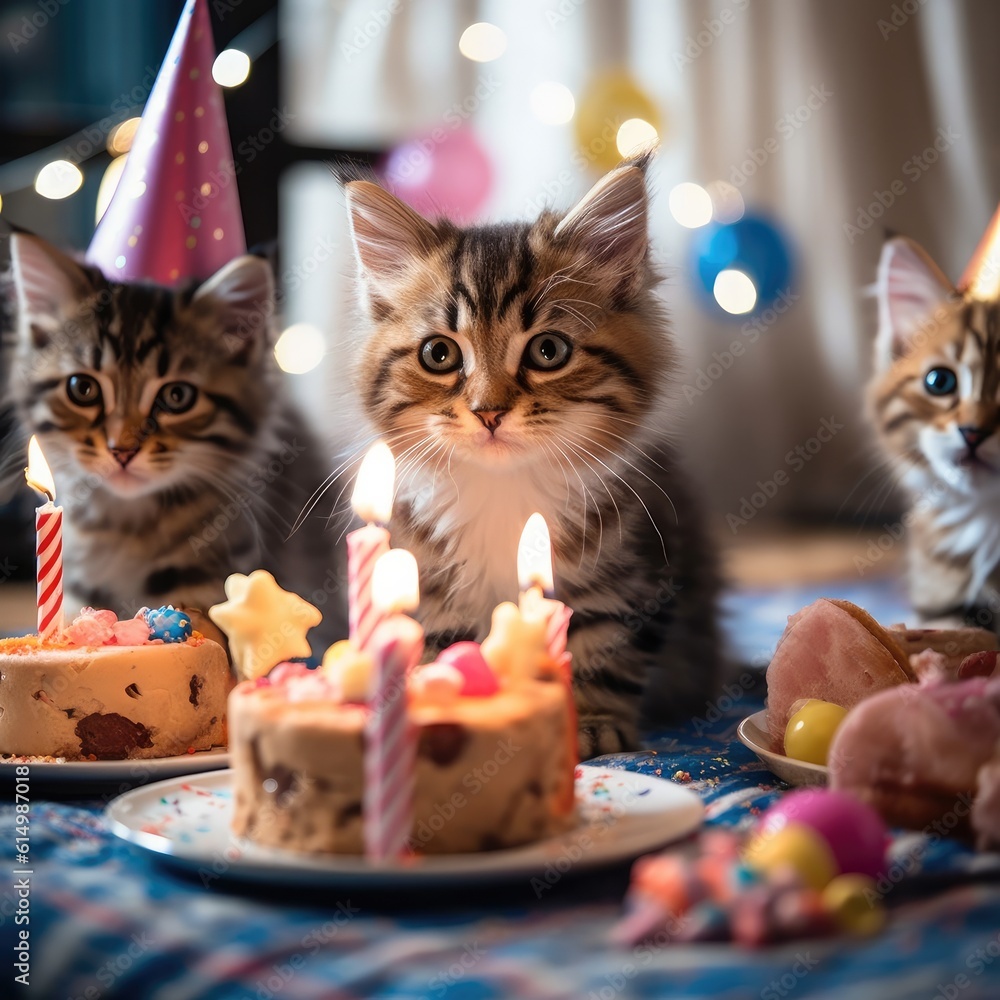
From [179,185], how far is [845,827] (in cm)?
147

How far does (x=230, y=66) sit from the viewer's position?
2.44m

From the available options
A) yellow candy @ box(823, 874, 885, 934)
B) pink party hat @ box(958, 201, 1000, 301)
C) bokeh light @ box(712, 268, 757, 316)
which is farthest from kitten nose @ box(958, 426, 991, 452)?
bokeh light @ box(712, 268, 757, 316)

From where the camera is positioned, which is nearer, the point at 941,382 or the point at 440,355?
the point at 440,355

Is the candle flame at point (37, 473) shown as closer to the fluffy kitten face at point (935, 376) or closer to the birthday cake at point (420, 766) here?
the birthday cake at point (420, 766)

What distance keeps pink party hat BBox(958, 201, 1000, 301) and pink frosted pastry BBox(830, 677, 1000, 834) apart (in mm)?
1333

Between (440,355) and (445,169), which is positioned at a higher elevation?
(445,169)

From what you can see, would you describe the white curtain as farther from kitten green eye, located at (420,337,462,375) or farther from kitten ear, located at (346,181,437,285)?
kitten green eye, located at (420,337,462,375)

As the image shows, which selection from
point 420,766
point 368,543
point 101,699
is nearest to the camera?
point 420,766

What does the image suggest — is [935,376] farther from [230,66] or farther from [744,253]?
[230,66]

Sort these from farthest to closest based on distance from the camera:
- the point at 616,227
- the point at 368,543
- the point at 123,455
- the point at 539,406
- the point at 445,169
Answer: the point at 445,169
the point at 123,455
the point at 616,227
the point at 539,406
the point at 368,543

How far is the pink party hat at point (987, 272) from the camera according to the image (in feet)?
6.92

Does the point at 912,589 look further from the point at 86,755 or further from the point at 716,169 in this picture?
the point at 716,169

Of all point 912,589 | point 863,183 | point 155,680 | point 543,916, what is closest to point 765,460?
point 863,183

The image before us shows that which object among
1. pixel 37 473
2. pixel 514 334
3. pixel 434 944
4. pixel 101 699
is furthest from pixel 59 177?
pixel 434 944
